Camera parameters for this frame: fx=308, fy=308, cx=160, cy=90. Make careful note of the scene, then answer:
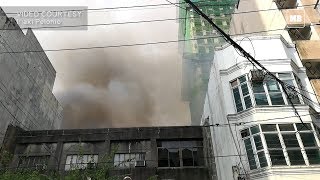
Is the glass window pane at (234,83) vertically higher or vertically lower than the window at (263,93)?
higher

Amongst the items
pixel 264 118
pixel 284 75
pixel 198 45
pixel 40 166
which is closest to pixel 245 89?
pixel 264 118

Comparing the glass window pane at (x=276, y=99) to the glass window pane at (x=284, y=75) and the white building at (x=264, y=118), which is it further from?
the glass window pane at (x=284, y=75)

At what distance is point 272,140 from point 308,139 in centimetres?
201

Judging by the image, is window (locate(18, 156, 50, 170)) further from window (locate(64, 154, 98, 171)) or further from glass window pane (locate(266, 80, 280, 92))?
glass window pane (locate(266, 80, 280, 92))

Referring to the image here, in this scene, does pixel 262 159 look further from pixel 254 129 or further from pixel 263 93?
pixel 263 93

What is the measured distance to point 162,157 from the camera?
2492cm

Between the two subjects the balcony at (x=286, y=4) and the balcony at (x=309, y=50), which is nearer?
the balcony at (x=309, y=50)

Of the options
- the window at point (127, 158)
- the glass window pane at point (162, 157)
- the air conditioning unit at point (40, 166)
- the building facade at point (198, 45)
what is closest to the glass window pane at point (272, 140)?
the glass window pane at point (162, 157)

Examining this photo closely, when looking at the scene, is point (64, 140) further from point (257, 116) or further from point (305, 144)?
point (305, 144)

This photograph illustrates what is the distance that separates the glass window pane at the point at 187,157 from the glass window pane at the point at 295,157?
9633mm

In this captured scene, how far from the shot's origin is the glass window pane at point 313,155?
1644 centimetres

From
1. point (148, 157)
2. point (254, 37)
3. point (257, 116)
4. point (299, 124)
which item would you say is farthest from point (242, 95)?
point (148, 157)

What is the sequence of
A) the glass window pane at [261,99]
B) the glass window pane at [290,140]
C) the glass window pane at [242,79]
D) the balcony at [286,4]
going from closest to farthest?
1. the glass window pane at [290,140]
2. the glass window pane at [261,99]
3. the glass window pane at [242,79]
4. the balcony at [286,4]

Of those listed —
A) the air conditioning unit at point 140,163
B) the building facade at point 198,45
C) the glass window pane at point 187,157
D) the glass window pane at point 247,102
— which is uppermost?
the building facade at point 198,45
